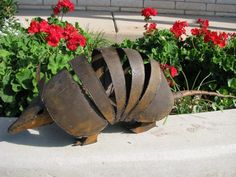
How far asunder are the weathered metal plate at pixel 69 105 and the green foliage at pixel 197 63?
0.92m

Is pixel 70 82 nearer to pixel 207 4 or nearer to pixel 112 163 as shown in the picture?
pixel 112 163

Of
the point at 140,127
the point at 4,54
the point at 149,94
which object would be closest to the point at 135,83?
the point at 149,94

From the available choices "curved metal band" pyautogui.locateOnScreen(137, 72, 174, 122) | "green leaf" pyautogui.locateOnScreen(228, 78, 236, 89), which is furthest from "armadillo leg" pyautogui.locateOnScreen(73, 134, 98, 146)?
"green leaf" pyautogui.locateOnScreen(228, 78, 236, 89)

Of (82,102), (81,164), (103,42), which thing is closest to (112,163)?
(81,164)

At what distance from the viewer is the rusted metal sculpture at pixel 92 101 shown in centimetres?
248

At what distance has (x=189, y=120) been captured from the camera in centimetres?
298

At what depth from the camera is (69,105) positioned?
2469mm

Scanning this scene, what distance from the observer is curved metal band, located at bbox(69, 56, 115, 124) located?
2.49m

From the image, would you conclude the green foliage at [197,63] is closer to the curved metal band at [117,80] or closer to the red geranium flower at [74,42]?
the red geranium flower at [74,42]

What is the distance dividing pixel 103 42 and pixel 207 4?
3.65 metres

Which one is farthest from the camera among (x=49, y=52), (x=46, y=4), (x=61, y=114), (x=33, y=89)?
(x=46, y=4)

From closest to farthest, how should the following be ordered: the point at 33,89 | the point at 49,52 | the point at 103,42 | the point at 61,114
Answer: the point at 61,114 < the point at 33,89 < the point at 49,52 < the point at 103,42

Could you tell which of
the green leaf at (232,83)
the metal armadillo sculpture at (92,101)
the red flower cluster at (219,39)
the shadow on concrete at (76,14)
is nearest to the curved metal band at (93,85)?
the metal armadillo sculpture at (92,101)

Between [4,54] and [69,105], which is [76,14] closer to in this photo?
[4,54]
